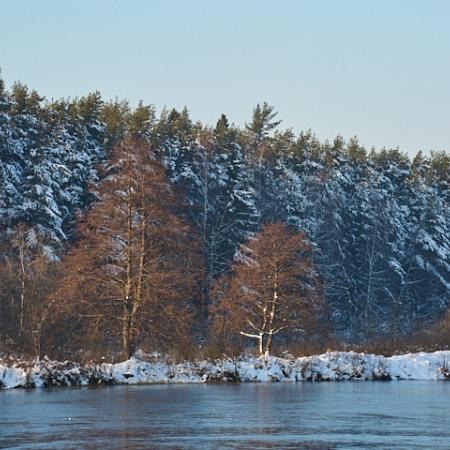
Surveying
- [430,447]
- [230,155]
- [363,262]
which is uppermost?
[230,155]

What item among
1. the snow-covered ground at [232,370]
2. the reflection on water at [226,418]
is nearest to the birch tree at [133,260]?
the snow-covered ground at [232,370]

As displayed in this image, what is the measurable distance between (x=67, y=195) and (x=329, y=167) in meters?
31.3

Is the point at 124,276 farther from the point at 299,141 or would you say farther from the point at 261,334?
the point at 299,141

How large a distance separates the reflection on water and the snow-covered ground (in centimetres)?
197

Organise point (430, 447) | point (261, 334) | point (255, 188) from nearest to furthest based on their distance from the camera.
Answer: point (430, 447) → point (261, 334) → point (255, 188)

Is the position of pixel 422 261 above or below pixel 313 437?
above

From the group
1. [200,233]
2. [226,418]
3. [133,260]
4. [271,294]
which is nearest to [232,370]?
[133,260]

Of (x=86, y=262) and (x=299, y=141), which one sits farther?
(x=299, y=141)

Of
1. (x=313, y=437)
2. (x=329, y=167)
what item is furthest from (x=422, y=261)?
(x=313, y=437)

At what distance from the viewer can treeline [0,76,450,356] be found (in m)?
42.8

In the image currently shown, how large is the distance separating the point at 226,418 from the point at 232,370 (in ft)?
51.7

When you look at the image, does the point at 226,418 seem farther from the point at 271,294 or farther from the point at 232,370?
the point at 271,294

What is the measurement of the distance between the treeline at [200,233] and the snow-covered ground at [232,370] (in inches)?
96.8

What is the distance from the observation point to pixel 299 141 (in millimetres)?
94062
